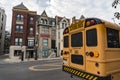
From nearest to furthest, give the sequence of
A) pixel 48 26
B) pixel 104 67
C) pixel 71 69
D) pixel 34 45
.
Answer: pixel 104 67, pixel 71 69, pixel 34 45, pixel 48 26

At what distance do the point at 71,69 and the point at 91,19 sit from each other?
113 inches

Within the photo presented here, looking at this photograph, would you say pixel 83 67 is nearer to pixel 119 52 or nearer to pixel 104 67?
pixel 104 67

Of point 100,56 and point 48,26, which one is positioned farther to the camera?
point 48,26

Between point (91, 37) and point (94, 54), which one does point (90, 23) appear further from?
point (94, 54)

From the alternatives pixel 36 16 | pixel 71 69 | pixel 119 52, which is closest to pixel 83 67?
pixel 71 69

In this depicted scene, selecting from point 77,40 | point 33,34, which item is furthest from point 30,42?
point 77,40

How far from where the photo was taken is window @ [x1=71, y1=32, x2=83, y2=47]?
20.4ft

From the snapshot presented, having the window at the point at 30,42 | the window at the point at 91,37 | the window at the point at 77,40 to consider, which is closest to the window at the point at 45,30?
→ the window at the point at 30,42

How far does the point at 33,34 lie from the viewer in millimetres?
37281

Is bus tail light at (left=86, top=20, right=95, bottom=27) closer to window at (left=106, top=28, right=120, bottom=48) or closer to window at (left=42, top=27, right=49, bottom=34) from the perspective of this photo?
window at (left=106, top=28, right=120, bottom=48)

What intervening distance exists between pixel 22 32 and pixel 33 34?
3179 millimetres

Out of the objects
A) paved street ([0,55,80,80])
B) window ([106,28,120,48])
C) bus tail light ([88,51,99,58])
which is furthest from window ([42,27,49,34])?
bus tail light ([88,51,99,58])

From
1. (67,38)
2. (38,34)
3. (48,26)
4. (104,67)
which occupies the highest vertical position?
(48,26)

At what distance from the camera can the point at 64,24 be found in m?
42.8
